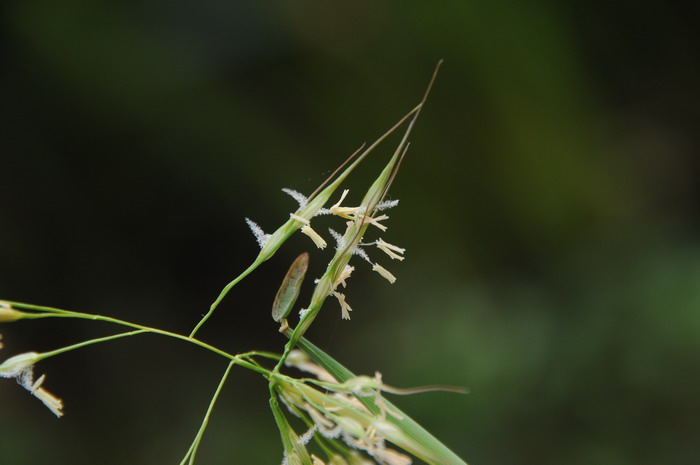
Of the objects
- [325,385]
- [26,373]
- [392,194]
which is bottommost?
[26,373]

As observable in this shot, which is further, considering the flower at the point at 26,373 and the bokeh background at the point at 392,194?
the bokeh background at the point at 392,194

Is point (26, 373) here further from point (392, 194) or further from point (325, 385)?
point (392, 194)

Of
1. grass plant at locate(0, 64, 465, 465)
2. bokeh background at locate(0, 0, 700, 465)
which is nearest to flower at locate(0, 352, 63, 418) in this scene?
grass plant at locate(0, 64, 465, 465)

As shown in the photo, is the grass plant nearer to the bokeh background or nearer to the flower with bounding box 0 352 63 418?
the flower with bounding box 0 352 63 418

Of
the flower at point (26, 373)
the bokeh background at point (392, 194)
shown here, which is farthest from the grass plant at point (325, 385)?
the bokeh background at point (392, 194)

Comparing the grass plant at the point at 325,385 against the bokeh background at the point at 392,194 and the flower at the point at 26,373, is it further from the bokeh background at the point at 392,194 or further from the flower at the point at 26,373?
the bokeh background at the point at 392,194

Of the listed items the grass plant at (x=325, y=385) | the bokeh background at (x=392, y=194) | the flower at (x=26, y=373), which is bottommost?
the flower at (x=26, y=373)

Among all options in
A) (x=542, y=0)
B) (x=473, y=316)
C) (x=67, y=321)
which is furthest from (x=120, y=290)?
(x=542, y=0)

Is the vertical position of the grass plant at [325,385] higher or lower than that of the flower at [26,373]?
higher

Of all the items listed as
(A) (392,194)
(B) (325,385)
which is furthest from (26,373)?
(A) (392,194)
